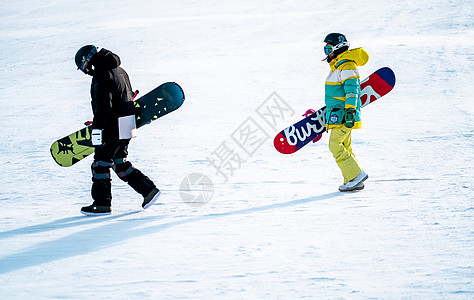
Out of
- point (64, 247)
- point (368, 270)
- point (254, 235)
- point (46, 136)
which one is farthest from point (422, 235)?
point (46, 136)

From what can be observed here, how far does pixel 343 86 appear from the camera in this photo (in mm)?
5512

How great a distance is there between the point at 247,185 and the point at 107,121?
1850mm

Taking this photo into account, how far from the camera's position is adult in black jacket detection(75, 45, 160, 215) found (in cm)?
485

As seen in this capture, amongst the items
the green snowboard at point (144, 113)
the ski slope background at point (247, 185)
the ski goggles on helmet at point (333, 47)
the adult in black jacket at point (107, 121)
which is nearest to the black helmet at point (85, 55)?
the adult in black jacket at point (107, 121)

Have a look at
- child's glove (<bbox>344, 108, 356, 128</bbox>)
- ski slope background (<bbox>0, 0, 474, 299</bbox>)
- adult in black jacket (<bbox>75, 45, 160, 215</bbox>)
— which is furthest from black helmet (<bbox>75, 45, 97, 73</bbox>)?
child's glove (<bbox>344, 108, 356, 128</bbox>)

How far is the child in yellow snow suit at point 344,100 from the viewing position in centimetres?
542

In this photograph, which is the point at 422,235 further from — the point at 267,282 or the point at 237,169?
the point at 237,169

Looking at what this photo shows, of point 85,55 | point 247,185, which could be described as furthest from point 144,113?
point 247,185

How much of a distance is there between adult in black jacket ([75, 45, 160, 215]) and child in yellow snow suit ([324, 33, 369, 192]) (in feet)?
6.16

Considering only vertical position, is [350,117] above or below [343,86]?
below

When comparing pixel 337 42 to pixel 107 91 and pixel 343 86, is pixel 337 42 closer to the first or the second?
pixel 343 86

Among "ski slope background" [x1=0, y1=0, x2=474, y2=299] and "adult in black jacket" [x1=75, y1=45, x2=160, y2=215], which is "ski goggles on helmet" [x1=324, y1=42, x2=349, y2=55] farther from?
"adult in black jacket" [x1=75, y1=45, x2=160, y2=215]

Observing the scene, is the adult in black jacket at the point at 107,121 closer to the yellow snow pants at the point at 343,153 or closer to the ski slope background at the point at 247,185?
the ski slope background at the point at 247,185

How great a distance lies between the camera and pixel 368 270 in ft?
12.2
